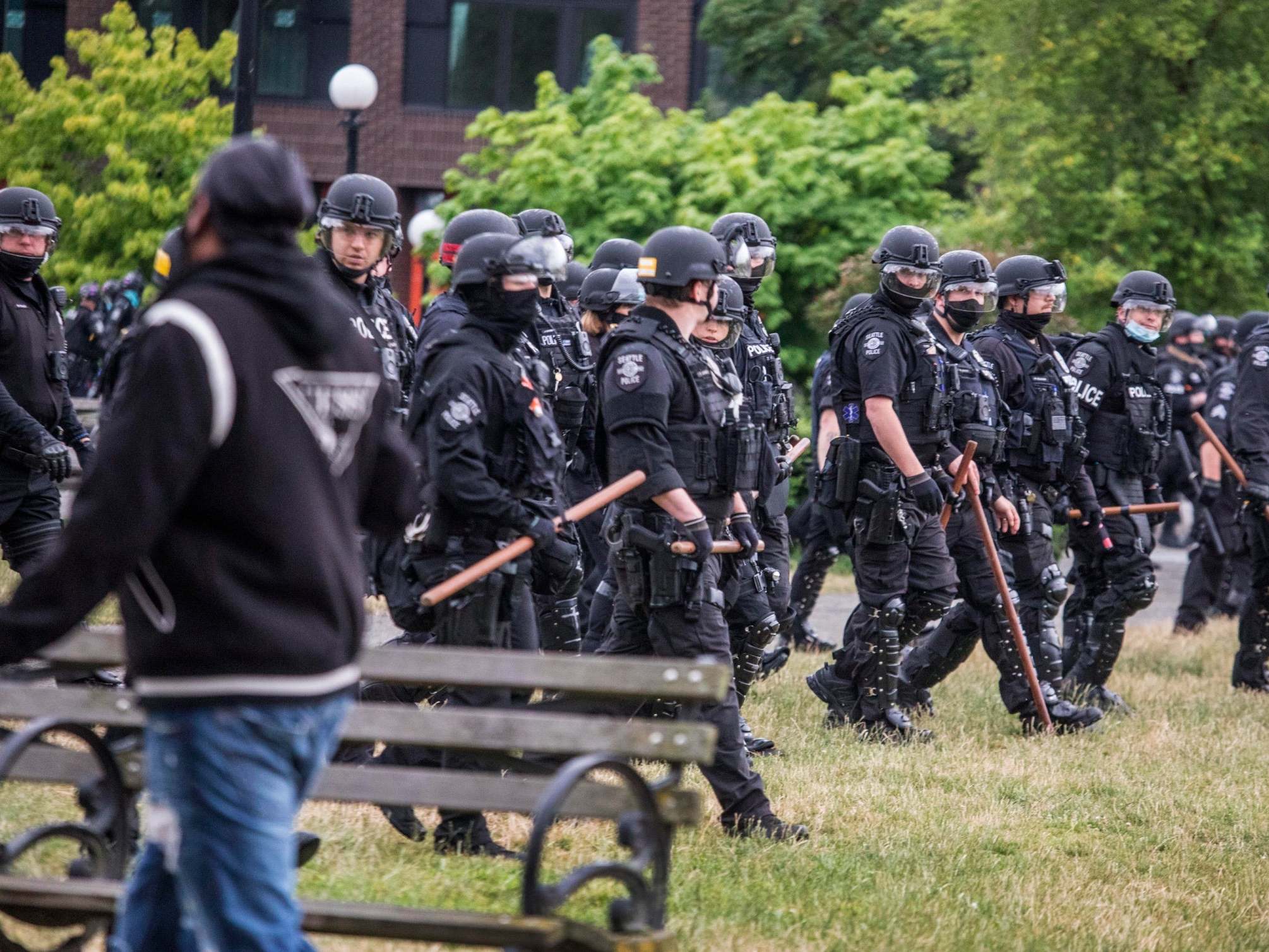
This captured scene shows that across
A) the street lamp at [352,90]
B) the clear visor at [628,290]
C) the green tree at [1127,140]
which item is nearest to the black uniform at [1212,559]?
the green tree at [1127,140]

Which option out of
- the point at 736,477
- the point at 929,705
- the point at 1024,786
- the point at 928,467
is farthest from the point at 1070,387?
the point at 736,477

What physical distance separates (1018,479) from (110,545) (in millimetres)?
6824

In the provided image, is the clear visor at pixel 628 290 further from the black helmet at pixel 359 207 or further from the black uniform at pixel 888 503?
the black helmet at pixel 359 207

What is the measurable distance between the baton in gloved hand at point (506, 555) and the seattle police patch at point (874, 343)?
7.73 ft

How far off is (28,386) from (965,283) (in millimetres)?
4525

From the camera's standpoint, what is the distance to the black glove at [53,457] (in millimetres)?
7660

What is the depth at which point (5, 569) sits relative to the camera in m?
11.1

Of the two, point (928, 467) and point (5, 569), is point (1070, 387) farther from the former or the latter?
point (5, 569)

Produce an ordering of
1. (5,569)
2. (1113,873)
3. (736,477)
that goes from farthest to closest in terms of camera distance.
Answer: (5,569) < (736,477) < (1113,873)

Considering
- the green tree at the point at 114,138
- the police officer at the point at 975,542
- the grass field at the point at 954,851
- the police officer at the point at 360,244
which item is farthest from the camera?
the green tree at the point at 114,138

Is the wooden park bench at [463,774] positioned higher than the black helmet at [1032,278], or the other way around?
the black helmet at [1032,278]

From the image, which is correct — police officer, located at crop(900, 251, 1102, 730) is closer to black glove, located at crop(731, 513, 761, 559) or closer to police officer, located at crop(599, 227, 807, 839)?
black glove, located at crop(731, 513, 761, 559)

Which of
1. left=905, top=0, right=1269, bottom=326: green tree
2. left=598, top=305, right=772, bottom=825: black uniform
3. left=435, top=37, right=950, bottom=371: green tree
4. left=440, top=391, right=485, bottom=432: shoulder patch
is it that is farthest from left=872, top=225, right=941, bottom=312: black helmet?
left=905, top=0, right=1269, bottom=326: green tree

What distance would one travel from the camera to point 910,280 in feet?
26.9
